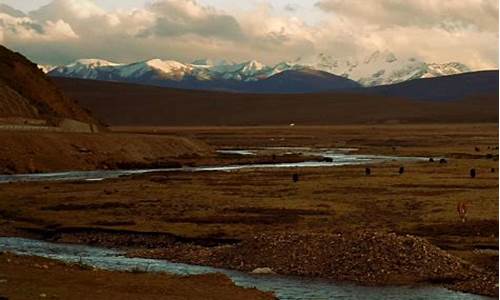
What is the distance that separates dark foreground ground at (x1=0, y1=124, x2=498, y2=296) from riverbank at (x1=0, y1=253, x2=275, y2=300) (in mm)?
4362

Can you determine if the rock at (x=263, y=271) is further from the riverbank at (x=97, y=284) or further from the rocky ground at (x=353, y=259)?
the riverbank at (x=97, y=284)

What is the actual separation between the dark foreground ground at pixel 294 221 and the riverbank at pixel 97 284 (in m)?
4.36

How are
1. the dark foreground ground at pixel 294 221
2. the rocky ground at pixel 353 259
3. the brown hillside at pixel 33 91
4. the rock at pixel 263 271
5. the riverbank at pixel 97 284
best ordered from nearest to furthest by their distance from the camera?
the riverbank at pixel 97 284 < the rocky ground at pixel 353 259 < the dark foreground ground at pixel 294 221 < the rock at pixel 263 271 < the brown hillside at pixel 33 91

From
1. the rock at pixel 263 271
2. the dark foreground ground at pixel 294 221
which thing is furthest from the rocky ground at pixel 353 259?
the rock at pixel 263 271

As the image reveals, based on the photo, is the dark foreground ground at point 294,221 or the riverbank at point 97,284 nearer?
the riverbank at point 97,284

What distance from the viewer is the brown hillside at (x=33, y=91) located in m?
114

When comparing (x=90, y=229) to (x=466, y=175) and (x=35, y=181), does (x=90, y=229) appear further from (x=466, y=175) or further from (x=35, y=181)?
(x=466, y=175)

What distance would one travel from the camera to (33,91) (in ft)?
400

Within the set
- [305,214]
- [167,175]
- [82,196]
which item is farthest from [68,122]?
[305,214]

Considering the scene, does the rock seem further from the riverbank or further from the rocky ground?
the riverbank

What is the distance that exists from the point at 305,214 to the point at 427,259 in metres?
13.5

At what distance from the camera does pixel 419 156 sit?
97.9m

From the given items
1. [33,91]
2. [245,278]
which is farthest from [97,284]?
[33,91]

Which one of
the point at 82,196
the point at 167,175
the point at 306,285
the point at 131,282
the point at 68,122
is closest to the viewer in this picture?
the point at 131,282
